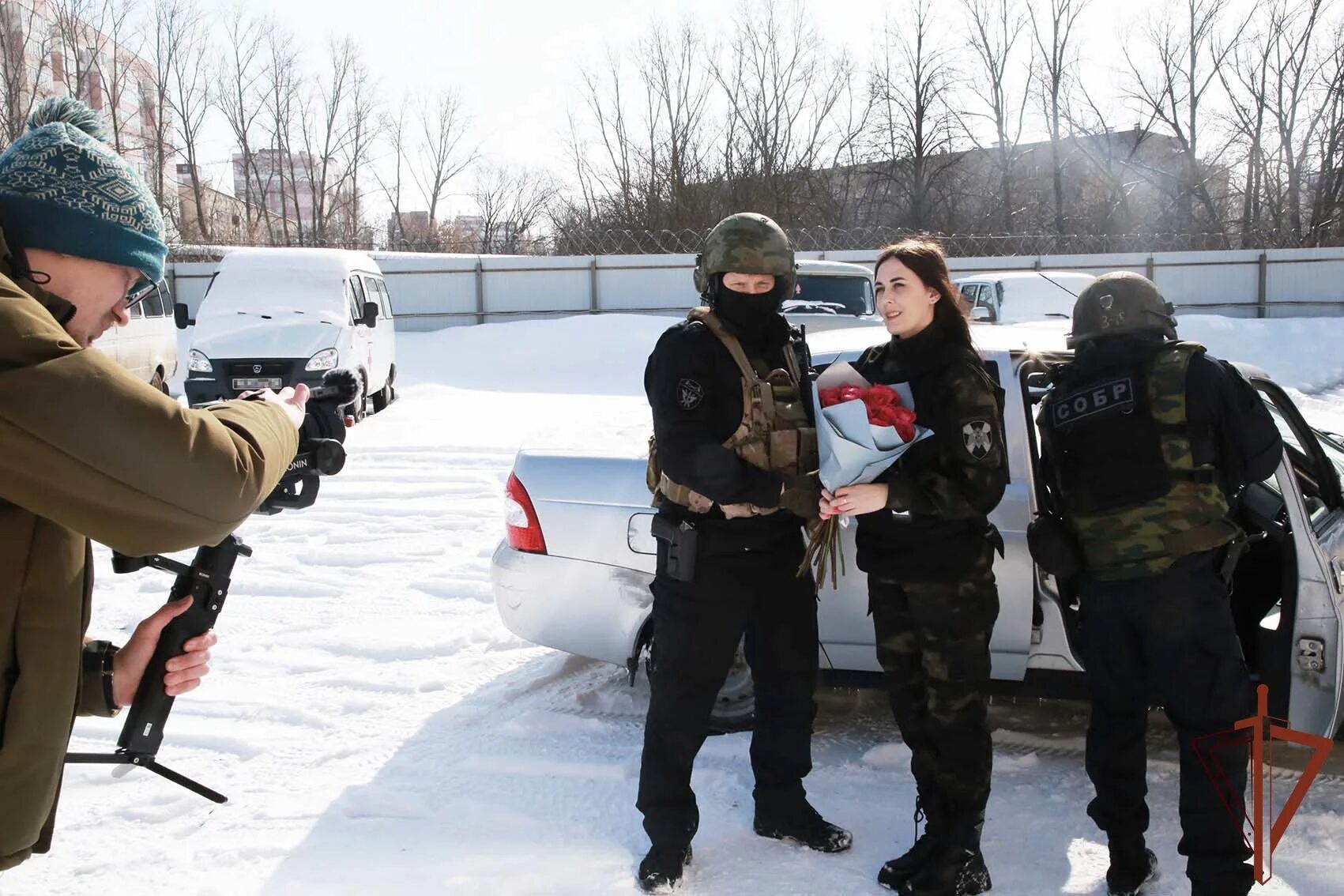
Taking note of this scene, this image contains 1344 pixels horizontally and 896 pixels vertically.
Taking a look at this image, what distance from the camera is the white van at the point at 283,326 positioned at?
10508 mm

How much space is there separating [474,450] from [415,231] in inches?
1150

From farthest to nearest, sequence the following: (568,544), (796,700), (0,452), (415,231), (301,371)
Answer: (415,231) < (301,371) < (568,544) < (796,700) < (0,452)

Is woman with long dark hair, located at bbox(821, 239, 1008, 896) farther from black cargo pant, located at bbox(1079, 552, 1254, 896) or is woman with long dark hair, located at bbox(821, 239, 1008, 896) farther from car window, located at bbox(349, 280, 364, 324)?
car window, located at bbox(349, 280, 364, 324)

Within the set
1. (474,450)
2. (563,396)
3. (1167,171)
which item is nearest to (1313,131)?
(1167,171)

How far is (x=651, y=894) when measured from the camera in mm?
2752

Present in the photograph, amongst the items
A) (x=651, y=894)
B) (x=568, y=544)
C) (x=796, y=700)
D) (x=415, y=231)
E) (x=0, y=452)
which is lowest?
(x=651, y=894)

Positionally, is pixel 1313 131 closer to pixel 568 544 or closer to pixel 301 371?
pixel 301 371

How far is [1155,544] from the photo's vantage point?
2613mm

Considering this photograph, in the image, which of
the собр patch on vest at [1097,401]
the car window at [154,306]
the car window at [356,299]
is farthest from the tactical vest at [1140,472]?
the car window at [154,306]

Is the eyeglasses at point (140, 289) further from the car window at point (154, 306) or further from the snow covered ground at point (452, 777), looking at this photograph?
the car window at point (154, 306)

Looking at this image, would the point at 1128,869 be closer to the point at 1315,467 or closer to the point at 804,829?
the point at 804,829

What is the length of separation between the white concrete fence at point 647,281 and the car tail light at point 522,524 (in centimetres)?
1694

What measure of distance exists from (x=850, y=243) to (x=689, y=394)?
2322cm

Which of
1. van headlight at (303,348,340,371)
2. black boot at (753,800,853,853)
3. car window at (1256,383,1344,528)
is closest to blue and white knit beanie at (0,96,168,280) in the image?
black boot at (753,800,853,853)
